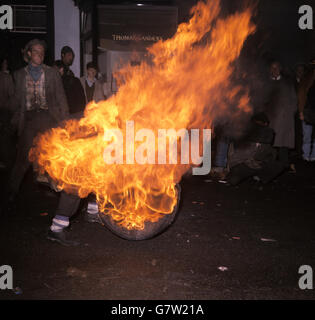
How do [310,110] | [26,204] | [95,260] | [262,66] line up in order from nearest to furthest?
[95,260], [26,204], [262,66], [310,110]

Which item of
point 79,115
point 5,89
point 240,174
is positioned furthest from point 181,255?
point 5,89

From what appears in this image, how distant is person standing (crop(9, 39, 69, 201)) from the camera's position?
21.5ft

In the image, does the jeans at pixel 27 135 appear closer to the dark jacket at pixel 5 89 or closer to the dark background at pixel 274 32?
the dark jacket at pixel 5 89

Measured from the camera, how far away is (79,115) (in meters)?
5.06

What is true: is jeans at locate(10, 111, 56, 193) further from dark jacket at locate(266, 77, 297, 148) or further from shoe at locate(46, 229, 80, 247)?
dark jacket at locate(266, 77, 297, 148)

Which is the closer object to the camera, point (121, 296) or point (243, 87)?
point (121, 296)

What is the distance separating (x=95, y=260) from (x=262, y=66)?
22.9ft

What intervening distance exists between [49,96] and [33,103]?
258 millimetres

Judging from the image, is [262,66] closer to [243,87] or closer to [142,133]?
[243,87]

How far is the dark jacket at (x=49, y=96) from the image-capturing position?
6551 mm

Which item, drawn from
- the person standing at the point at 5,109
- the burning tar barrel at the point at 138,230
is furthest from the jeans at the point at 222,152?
the burning tar barrel at the point at 138,230

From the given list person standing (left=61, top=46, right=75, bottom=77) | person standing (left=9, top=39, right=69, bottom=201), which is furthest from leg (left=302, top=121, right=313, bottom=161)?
person standing (left=9, top=39, right=69, bottom=201)

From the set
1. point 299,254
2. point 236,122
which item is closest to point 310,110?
point 236,122

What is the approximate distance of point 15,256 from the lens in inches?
186
